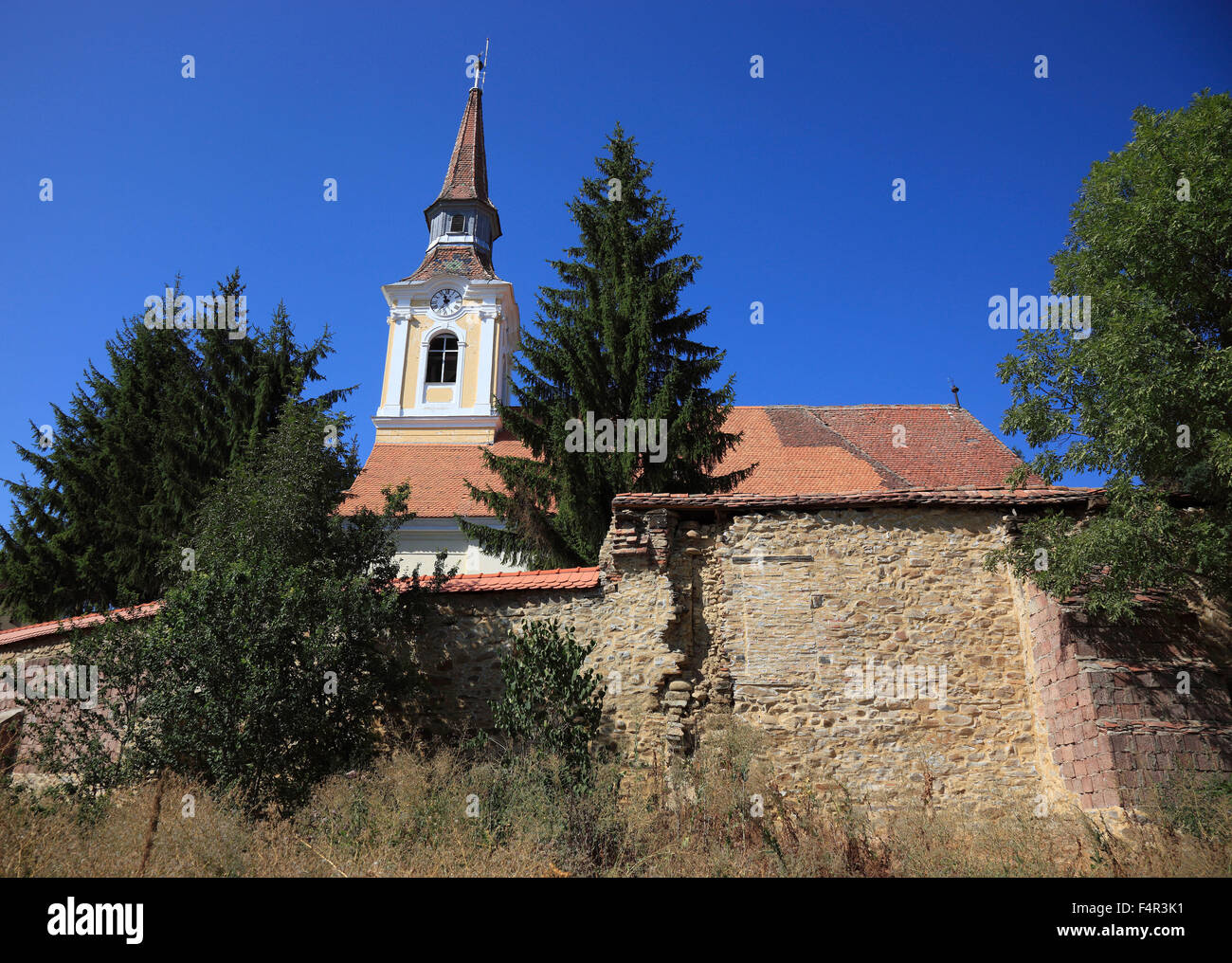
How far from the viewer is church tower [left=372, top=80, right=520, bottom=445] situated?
26.2 meters

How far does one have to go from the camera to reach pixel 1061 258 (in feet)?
35.1

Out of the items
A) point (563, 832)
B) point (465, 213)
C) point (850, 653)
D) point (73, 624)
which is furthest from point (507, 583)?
point (465, 213)

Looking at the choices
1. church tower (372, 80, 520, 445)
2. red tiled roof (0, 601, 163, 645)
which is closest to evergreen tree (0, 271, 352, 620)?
red tiled roof (0, 601, 163, 645)

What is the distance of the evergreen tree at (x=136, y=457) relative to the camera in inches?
655

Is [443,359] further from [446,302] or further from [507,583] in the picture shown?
[507,583]

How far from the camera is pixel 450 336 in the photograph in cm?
2794

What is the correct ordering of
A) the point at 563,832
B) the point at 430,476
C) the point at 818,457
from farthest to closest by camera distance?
the point at 430,476, the point at 818,457, the point at 563,832

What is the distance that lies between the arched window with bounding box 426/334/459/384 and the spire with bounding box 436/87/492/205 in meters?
6.02

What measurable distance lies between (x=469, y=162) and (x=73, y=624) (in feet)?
81.0

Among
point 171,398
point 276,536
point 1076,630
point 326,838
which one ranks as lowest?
point 326,838

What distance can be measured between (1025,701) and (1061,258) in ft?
19.1
